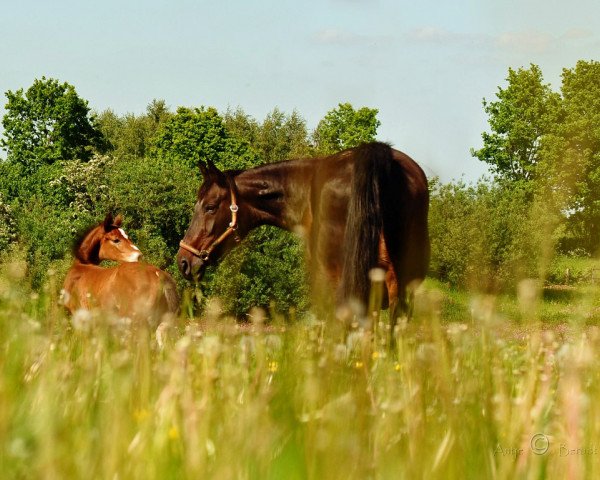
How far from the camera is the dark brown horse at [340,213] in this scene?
8461 mm

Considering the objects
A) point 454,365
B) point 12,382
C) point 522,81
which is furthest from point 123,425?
point 522,81

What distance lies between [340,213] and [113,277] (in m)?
7.82

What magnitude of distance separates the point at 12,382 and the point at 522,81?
7881 centimetres

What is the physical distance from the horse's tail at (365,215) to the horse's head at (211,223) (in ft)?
8.79

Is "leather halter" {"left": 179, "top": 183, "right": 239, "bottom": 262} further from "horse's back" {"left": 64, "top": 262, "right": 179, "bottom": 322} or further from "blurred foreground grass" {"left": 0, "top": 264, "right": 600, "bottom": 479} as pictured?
"blurred foreground grass" {"left": 0, "top": 264, "right": 600, "bottom": 479}

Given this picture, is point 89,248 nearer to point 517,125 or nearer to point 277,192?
point 277,192

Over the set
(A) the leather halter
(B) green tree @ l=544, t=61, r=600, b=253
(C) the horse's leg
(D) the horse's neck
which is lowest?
(C) the horse's leg

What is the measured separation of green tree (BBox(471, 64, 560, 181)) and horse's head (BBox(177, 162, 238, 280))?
67.2 meters

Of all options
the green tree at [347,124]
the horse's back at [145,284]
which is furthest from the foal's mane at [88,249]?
the green tree at [347,124]

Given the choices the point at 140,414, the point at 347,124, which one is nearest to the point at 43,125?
the point at 347,124

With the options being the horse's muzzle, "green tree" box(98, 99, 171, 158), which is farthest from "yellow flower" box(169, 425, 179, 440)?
"green tree" box(98, 99, 171, 158)

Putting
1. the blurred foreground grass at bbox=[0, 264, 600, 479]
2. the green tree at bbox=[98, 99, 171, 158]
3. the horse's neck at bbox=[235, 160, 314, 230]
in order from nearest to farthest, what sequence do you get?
1. the blurred foreground grass at bbox=[0, 264, 600, 479]
2. the horse's neck at bbox=[235, 160, 314, 230]
3. the green tree at bbox=[98, 99, 171, 158]

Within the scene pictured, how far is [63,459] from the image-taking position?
1864 mm

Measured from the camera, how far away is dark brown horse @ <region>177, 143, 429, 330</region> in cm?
846
